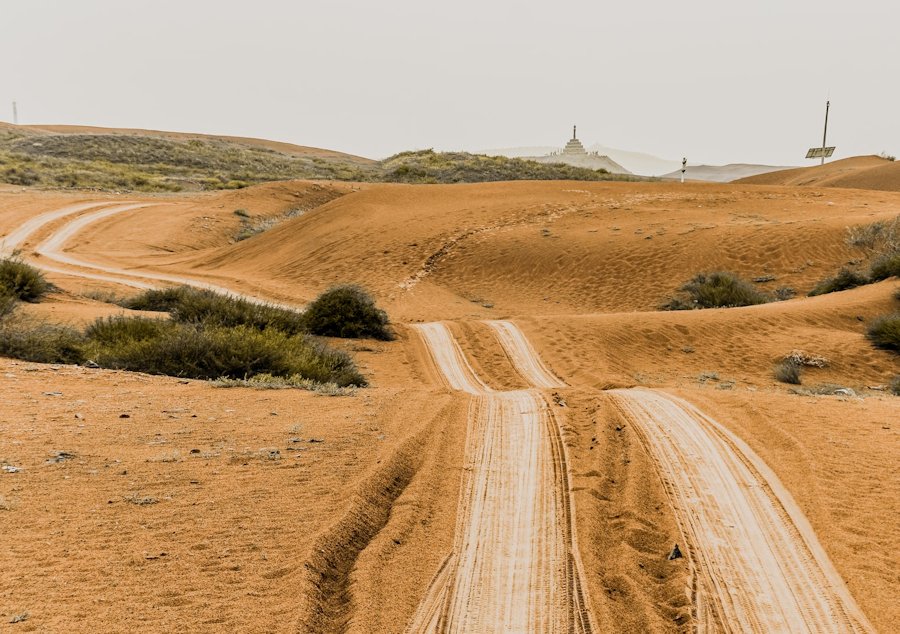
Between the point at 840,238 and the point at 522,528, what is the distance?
2072cm

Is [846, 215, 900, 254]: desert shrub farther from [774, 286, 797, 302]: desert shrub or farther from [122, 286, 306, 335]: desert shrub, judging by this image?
[122, 286, 306, 335]: desert shrub

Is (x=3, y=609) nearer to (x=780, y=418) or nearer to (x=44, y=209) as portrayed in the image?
(x=780, y=418)

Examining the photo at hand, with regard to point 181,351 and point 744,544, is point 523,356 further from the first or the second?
point 744,544

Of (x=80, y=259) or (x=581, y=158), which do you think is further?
(x=581, y=158)

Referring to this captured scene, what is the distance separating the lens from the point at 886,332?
564 inches

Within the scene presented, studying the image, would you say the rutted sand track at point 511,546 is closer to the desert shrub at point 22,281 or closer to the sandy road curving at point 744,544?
the sandy road curving at point 744,544

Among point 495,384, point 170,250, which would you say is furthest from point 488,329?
point 170,250

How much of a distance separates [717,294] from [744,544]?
614 inches

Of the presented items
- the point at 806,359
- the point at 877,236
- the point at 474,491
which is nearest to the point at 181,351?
the point at 474,491

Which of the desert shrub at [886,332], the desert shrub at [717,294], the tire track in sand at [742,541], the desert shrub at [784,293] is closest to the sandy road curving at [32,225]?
the desert shrub at [717,294]

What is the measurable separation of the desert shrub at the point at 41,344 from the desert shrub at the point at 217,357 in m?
0.33

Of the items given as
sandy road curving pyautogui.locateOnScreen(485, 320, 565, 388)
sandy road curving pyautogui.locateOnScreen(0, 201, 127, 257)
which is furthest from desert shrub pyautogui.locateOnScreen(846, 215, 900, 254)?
sandy road curving pyautogui.locateOnScreen(0, 201, 127, 257)

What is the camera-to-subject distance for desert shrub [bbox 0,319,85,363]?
33.7ft

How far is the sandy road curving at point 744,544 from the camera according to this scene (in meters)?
4.02
